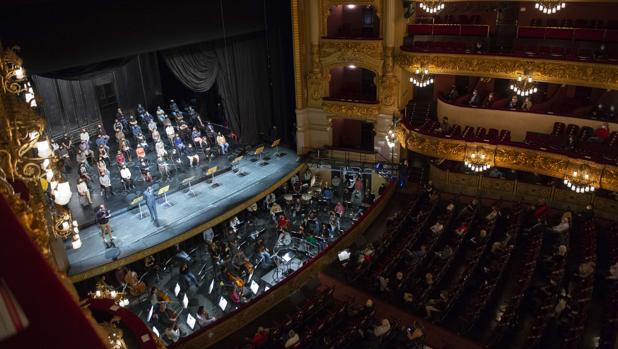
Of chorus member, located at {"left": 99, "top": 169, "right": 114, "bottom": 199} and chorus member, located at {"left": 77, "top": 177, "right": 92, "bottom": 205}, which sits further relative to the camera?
chorus member, located at {"left": 99, "top": 169, "right": 114, "bottom": 199}

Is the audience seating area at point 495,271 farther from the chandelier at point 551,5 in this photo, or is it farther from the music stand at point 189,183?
the music stand at point 189,183

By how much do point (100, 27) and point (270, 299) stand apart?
30.1 feet

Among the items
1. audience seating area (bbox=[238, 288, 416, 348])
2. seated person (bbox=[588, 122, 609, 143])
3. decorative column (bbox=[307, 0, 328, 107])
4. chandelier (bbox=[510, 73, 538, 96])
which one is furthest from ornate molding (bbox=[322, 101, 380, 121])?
audience seating area (bbox=[238, 288, 416, 348])

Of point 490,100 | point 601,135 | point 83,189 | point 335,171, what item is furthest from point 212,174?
point 601,135

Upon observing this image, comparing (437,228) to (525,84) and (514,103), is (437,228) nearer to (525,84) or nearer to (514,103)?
(525,84)

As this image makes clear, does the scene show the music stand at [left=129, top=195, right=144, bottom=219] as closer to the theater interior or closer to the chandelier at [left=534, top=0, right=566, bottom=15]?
the theater interior

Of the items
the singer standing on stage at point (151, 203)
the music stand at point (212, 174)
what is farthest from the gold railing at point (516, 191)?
the singer standing on stage at point (151, 203)

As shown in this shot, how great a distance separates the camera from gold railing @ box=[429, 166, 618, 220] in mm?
16047

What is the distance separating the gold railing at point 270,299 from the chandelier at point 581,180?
21.1ft

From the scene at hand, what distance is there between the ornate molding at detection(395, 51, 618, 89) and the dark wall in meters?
7.50

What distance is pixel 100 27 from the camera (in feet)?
46.6

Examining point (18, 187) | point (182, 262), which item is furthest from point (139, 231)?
point (18, 187)

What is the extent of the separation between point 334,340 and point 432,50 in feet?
36.8

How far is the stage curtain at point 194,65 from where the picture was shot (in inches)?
758
